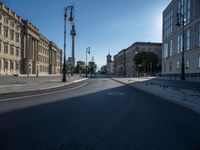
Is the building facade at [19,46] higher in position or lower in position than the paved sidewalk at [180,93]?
higher

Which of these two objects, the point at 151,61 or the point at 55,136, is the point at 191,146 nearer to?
the point at 55,136

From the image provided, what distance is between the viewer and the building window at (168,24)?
7044 centimetres

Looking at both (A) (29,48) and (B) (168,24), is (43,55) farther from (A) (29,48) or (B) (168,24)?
(B) (168,24)

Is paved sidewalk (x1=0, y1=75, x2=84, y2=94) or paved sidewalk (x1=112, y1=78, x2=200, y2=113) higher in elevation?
paved sidewalk (x1=0, y1=75, x2=84, y2=94)

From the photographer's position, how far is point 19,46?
296ft

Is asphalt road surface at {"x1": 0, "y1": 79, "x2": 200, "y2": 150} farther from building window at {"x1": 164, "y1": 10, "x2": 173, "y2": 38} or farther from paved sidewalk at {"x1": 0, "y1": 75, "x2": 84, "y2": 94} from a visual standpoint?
building window at {"x1": 164, "y1": 10, "x2": 173, "y2": 38}

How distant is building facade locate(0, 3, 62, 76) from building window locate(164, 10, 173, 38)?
1632 inches

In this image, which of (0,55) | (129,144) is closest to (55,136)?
(129,144)

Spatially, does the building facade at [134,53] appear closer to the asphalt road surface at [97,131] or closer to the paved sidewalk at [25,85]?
the paved sidewalk at [25,85]

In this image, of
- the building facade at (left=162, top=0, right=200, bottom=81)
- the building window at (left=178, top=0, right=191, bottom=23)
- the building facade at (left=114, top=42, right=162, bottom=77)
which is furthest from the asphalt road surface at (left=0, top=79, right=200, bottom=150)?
the building facade at (left=114, top=42, right=162, bottom=77)

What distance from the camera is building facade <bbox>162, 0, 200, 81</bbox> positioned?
173 feet

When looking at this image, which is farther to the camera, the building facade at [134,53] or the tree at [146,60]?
the building facade at [134,53]

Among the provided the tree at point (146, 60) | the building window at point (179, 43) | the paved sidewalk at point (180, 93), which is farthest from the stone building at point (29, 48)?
the paved sidewalk at point (180, 93)

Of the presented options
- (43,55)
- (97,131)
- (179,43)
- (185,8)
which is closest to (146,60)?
(43,55)
